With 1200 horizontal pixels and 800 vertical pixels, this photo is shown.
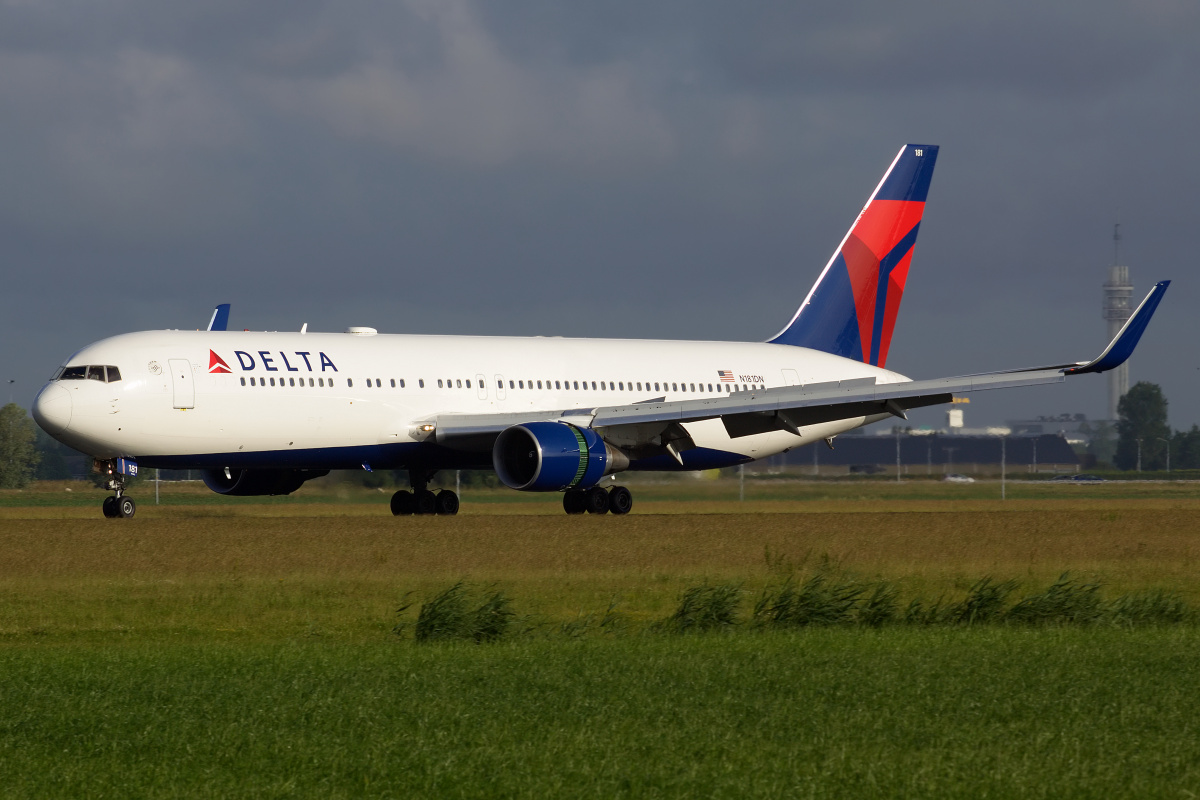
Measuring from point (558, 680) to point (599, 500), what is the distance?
65.0 feet

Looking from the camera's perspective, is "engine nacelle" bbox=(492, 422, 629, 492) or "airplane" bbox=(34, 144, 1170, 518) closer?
"airplane" bbox=(34, 144, 1170, 518)

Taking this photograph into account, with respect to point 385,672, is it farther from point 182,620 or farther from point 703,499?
point 703,499

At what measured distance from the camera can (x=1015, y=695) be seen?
998cm

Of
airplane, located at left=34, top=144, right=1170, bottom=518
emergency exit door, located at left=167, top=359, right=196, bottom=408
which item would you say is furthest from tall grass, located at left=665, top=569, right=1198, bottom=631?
emergency exit door, located at left=167, top=359, right=196, bottom=408

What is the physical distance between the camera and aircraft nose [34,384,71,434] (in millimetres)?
25453

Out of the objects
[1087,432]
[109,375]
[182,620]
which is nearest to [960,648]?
[182,620]

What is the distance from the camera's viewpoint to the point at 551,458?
90.3ft

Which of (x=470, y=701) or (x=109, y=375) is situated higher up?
(x=109, y=375)

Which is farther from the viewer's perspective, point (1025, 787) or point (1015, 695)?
point (1015, 695)

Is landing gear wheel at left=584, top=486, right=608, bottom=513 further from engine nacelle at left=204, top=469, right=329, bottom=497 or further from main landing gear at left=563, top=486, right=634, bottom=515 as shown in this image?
engine nacelle at left=204, top=469, right=329, bottom=497

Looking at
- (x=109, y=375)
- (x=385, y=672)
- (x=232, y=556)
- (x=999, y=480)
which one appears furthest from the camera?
(x=999, y=480)

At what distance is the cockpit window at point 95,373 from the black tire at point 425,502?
24.4 feet

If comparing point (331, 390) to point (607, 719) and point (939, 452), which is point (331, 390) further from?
point (939, 452)

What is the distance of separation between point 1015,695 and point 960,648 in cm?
218
